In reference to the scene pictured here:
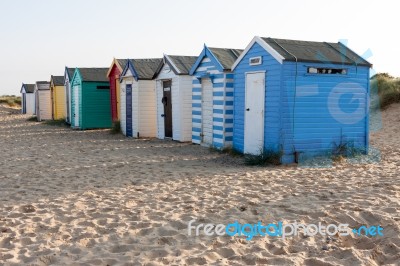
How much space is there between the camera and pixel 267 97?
34.5 feet

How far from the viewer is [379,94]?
25.0 m

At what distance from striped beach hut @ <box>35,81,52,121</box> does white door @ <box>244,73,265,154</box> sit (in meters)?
21.7

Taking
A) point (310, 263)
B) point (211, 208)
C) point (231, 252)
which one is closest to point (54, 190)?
point (211, 208)

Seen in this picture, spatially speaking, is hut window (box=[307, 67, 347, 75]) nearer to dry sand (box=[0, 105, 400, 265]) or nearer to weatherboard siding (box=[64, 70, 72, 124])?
dry sand (box=[0, 105, 400, 265])

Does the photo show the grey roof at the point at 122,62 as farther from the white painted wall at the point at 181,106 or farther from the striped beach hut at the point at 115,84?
the white painted wall at the point at 181,106

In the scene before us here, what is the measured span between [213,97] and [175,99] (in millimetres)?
2510

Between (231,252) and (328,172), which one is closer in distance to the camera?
(231,252)

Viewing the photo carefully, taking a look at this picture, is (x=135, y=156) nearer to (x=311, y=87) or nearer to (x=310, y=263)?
(x=311, y=87)

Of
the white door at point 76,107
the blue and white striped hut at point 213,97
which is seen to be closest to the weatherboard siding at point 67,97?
the white door at point 76,107

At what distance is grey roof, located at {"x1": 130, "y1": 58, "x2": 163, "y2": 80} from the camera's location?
56.1 feet

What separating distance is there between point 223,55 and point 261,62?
2883mm

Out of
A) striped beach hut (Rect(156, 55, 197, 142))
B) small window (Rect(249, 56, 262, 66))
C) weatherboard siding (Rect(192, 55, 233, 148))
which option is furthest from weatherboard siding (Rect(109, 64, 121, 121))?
small window (Rect(249, 56, 262, 66))

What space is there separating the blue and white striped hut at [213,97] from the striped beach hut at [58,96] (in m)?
15.6

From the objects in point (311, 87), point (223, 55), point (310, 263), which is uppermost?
point (223, 55)
